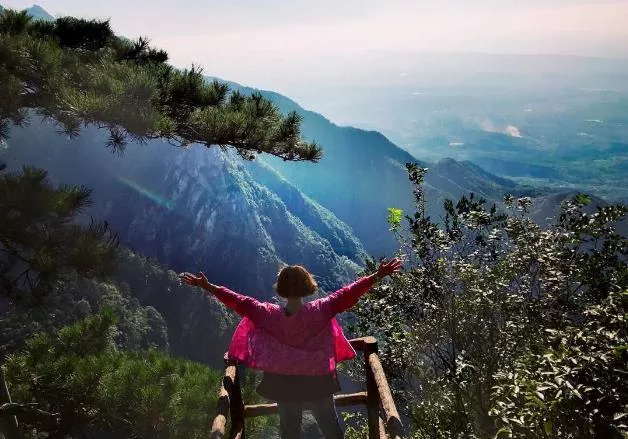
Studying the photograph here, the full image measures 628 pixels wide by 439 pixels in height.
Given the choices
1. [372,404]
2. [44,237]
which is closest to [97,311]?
[44,237]

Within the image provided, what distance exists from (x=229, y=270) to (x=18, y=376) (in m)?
126

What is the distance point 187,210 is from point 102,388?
5241 inches

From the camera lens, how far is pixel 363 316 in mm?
11578

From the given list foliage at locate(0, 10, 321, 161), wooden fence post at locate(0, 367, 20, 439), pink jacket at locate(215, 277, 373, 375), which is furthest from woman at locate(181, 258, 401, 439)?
wooden fence post at locate(0, 367, 20, 439)

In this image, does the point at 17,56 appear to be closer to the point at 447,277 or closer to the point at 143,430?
the point at 143,430

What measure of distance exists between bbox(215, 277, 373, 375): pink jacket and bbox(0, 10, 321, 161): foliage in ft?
6.72

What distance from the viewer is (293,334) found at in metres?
4.16

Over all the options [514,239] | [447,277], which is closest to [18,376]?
[447,277]

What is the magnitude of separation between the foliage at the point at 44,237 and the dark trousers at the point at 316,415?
270 centimetres

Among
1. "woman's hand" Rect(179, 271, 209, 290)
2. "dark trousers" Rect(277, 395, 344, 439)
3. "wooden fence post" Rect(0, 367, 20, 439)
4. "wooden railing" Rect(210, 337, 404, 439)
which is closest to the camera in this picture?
"wooden railing" Rect(210, 337, 404, 439)

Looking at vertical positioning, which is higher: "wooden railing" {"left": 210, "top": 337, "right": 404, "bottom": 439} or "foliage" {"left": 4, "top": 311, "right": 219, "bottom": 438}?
"wooden railing" {"left": 210, "top": 337, "right": 404, "bottom": 439}

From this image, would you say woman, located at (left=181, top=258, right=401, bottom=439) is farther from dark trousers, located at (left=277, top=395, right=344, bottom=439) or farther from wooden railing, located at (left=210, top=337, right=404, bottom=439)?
wooden railing, located at (left=210, top=337, right=404, bottom=439)

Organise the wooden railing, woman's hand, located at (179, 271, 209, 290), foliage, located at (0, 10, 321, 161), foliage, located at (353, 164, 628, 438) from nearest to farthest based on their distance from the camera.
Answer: the wooden railing → woman's hand, located at (179, 271, 209, 290) → foliage, located at (0, 10, 321, 161) → foliage, located at (353, 164, 628, 438)

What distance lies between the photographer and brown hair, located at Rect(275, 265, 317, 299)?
411 cm
